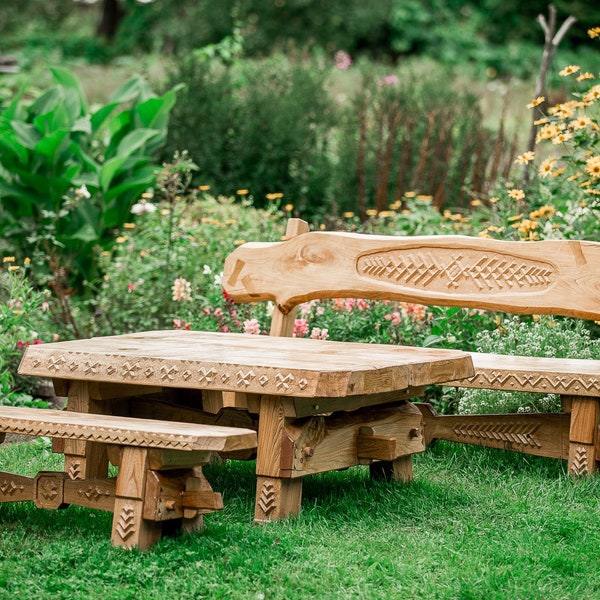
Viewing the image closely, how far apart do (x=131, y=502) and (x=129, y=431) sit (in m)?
0.22

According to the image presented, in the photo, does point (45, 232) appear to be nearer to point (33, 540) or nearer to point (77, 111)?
point (77, 111)

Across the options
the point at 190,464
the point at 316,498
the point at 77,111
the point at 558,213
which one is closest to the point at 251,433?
the point at 190,464

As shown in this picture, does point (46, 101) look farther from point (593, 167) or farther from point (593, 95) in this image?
point (593, 167)

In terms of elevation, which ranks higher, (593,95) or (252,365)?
(593,95)

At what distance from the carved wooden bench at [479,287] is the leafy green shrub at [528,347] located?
28cm

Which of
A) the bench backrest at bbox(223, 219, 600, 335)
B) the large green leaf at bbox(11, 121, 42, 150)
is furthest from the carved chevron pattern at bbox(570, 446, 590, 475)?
the large green leaf at bbox(11, 121, 42, 150)

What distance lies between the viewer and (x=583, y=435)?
4.00 meters

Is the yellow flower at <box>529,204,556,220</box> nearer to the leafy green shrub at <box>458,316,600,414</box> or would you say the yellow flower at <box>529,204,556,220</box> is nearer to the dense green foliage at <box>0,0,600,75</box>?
the leafy green shrub at <box>458,316,600,414</box>

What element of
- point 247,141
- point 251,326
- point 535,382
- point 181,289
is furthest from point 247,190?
point 535,382

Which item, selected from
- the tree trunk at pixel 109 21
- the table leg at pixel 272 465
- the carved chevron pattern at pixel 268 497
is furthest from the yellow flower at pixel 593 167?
the tree trunk at pixel 109 21

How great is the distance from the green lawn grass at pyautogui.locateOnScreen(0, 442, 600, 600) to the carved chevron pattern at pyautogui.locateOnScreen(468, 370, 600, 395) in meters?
0.35

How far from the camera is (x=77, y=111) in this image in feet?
24.8

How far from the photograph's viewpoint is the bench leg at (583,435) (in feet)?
13.1

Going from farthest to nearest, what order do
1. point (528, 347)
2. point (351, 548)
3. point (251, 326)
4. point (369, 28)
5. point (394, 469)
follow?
point (369, 28) < point (251, 326) < point (528, 347) < point (394, 469) < point (351, 548)
